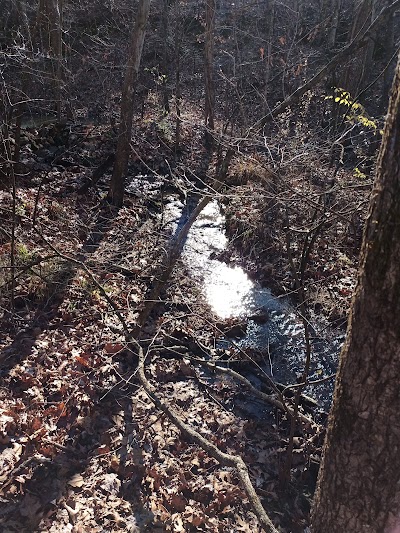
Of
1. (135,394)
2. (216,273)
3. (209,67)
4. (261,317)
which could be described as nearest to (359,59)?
(209,67)

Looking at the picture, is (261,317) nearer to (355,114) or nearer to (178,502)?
(355,114)

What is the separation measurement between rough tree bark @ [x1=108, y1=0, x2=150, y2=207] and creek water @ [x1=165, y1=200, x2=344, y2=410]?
1.53 meters

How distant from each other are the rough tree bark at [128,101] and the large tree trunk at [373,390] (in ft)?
27.5

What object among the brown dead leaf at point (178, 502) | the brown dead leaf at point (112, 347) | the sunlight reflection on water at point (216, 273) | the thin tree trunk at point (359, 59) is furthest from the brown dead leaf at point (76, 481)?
the thin tree trunk at point (359, 59)

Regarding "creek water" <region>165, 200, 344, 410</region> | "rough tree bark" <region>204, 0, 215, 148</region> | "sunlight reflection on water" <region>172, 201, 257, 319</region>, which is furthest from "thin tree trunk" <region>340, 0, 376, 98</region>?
"creek water" <region>165, 200, 344, 410</region>

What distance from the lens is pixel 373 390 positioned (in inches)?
85.7

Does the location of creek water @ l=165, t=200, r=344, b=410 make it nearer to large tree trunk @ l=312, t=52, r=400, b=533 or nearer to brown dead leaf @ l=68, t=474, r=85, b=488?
brown dead leaf @ l=68, t=474, r=85, b=488

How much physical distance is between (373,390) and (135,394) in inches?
148

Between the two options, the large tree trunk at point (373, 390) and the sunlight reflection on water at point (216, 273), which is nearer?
the large tree trunk at point (373, 390)

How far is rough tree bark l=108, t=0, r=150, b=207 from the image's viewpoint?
29.4ft

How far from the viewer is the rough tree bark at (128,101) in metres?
8.96

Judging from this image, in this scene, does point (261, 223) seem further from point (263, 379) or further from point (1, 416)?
point (1, 416)

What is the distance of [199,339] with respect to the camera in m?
6.64

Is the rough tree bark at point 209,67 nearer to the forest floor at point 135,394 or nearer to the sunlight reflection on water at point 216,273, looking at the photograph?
the sunlight reflection on water at point 216,273
